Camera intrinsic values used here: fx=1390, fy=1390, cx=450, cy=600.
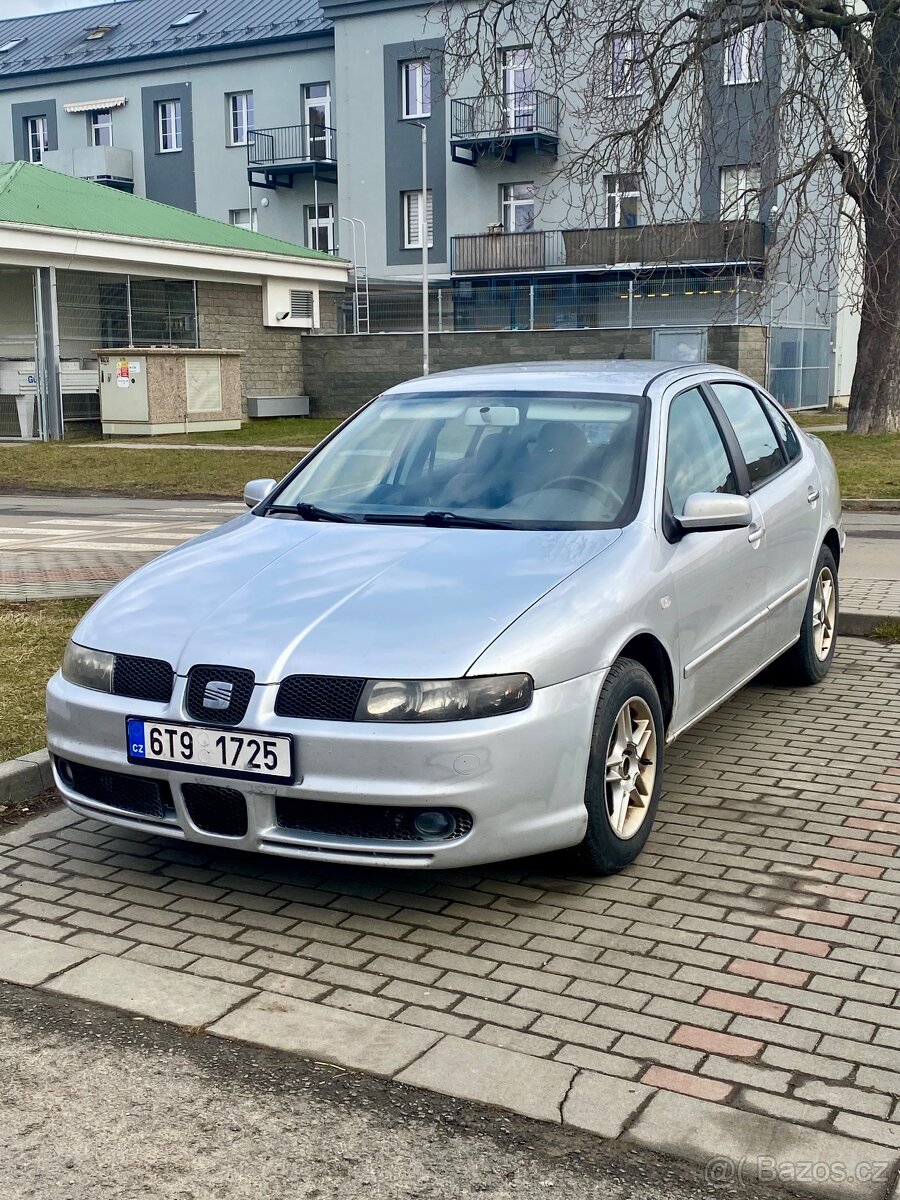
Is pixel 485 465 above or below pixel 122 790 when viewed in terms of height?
above

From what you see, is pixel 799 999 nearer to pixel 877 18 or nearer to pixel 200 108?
pixel 877 18

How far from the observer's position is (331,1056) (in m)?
3.33

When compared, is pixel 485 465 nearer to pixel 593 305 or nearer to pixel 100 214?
pixel 100 214

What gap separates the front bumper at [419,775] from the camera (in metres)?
3.86

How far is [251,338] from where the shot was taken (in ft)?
112

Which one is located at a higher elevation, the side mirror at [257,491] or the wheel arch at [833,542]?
the side mirror at [257,491]

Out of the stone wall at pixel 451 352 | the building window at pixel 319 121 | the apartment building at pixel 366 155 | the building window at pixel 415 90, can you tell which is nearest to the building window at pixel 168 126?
the apartment building at pixel 366 155

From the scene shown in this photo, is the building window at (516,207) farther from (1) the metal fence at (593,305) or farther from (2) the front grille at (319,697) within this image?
(2) the front grille at (319,697)

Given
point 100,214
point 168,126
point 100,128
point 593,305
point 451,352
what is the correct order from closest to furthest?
point 100,214 → point 593,305 → point 451,352 → point 168,126 → point 100,128

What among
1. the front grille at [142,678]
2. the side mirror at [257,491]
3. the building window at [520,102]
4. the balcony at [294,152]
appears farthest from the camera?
the balcony at [294,152]

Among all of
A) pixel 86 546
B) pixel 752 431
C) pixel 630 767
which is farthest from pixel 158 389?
pixel 630 767

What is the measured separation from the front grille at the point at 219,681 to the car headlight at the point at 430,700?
35 centimetres

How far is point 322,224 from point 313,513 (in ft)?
142

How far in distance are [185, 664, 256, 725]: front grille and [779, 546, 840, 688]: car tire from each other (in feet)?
11.5
